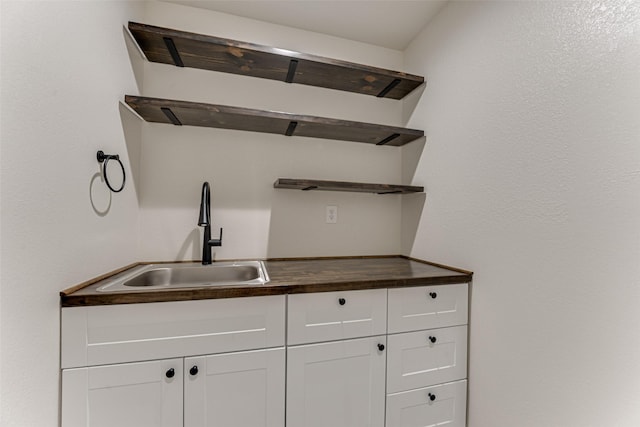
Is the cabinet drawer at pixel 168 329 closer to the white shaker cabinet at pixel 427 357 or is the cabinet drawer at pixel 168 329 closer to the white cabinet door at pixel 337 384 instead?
the white cabinet door at pixel 337 384

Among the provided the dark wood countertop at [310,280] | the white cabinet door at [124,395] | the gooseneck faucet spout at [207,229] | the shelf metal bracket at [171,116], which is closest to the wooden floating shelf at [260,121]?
the shelf metal bracket at [171,116]

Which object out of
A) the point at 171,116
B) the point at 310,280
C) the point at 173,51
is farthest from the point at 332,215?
the point at 173,51

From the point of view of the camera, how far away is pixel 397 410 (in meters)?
1.30

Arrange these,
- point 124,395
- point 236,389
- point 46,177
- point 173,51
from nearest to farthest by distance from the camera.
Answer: point 46,177 → point 124,395 → point 236,389 → point 173,51

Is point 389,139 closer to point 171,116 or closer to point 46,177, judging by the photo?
point 171,116

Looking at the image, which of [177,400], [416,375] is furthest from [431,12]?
[177,400]

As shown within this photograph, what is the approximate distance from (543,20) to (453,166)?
0.70 meters

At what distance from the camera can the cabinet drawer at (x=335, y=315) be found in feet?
3.85

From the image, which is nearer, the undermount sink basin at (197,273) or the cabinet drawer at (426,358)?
the cabinet drawer at (426,358)

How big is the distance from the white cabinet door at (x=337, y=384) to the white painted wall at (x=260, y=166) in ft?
2.45

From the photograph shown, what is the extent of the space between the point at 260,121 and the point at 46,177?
977 mm

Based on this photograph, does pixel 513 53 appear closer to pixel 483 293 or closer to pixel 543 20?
pixel 543 20

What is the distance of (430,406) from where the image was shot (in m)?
1.35

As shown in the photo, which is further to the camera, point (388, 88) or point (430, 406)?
point (388, 88)
